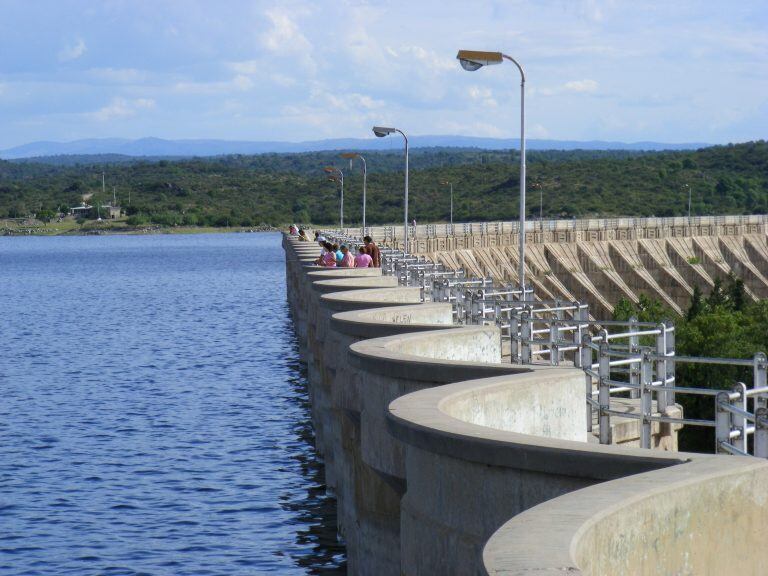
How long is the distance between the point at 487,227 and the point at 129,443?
60.6 meters

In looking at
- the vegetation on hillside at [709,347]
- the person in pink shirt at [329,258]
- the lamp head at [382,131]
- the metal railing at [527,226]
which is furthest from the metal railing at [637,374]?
the metal railing at [527,226]

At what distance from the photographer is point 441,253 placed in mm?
78062

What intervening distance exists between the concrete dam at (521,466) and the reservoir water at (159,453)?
4256mm

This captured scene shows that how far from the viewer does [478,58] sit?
26.6m

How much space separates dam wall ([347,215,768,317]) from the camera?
80500 mm

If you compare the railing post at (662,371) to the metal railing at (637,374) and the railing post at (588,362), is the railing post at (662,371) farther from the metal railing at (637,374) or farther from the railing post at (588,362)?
the railing post at (588,362)

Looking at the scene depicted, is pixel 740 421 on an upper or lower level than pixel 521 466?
lower

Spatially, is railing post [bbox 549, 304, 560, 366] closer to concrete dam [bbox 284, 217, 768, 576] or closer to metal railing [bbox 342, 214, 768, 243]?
concrete dam [bbox 284, 217, 768, 576]

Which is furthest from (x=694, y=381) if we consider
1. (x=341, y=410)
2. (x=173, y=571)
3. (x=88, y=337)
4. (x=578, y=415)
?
(x=88, y=337)

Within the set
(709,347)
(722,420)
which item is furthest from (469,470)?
(709,347)

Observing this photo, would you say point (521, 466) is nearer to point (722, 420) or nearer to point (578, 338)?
point (722, 420)

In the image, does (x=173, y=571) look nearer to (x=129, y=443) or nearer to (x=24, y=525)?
(x=24, y=525)

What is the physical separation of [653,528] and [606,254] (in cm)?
8578

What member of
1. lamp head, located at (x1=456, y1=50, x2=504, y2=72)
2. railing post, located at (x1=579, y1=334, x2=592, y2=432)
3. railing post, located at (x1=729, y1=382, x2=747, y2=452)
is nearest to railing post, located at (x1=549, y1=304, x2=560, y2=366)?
railing post, located at (x1=579, y1=334, x2=592, y2=432)
